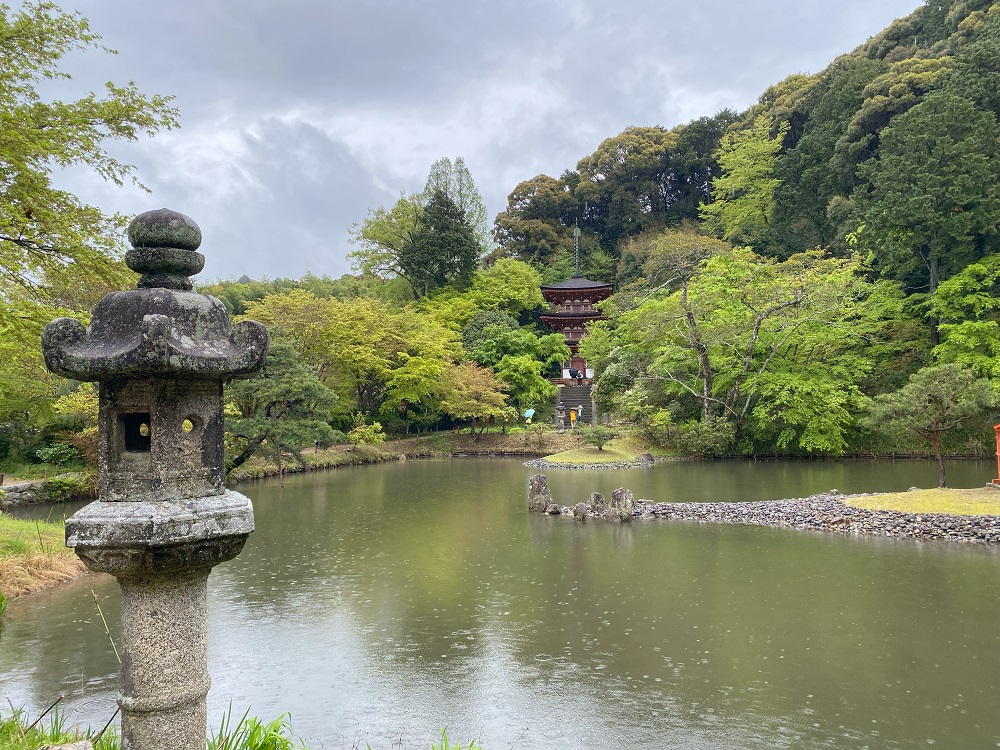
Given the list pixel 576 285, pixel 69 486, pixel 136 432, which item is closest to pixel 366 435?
pixel 69 486

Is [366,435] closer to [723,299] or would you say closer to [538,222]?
[723,299]

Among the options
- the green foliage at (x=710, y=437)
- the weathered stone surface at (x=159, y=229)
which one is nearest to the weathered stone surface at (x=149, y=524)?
the weathered stone surface at (x=159, y=229)

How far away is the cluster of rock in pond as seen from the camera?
9.96 metres

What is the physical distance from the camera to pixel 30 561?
27.5 ft

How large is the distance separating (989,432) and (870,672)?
679 inches

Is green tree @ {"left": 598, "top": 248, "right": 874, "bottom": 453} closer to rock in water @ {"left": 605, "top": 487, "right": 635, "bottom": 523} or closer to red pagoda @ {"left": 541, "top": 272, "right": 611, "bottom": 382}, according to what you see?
red pagoda @ {"left": 541, "top": 272, "right": 611, "bottom": 382}

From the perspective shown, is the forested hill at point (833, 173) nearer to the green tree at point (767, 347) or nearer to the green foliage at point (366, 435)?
the green tree at point (767, 347)

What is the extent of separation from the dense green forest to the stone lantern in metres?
4.86

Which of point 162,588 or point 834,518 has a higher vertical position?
point 162,588

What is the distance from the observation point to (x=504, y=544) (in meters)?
10.6

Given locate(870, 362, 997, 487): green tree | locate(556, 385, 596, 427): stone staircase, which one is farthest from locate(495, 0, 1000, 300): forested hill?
locate(870, 362, 997, 487): green tree

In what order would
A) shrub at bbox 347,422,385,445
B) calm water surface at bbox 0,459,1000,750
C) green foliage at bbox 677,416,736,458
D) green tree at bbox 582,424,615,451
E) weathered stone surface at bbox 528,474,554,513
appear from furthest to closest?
shrub at bbox 347,422,385,445 < green tree at bbox 582,424,615,451 < green foliage at bbox 677,416,736,458 < weathered stone surface at bbox 528,474,554,513 < calm water surface at bbox 0,459,1000,750

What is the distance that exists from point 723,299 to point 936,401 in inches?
444

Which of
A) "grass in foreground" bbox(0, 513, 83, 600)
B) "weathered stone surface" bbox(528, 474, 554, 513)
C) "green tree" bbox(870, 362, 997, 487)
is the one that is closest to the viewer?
"grass in foreground" bbox(0, 513, 83, 600)
